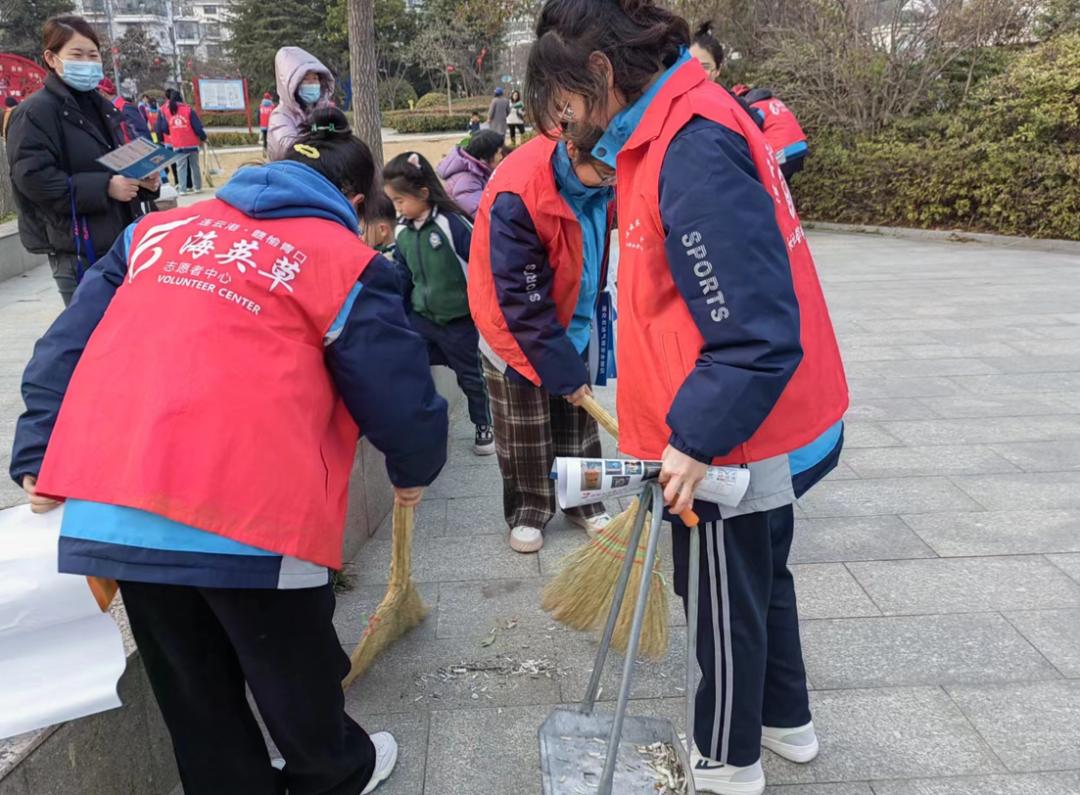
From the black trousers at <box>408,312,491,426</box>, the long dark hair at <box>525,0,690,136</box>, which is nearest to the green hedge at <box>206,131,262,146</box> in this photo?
the black trousers at <box>408,312,491,426</box>

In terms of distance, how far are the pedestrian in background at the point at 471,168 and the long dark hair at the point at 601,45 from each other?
9.64 feet

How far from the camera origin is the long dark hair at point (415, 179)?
379cm

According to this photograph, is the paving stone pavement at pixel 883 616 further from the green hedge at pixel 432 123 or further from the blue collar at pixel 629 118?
the green hedge at pixel 432 123

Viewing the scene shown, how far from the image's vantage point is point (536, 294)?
2.80m

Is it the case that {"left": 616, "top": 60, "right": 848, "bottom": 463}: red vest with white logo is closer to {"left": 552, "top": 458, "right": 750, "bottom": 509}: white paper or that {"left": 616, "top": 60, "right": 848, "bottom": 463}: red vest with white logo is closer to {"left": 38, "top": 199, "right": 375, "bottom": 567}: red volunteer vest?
{"left": 552, "top": 458, "right": 750, "bottom": 509}: white paper

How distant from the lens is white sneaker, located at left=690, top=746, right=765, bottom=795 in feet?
6.50

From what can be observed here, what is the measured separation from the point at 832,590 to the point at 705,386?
1670mm

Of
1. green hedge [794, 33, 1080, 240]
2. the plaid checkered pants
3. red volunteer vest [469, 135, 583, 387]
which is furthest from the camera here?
green hedge [794, 33, 1080, 240]

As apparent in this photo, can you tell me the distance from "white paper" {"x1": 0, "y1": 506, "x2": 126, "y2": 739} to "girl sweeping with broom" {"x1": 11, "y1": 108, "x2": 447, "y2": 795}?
7 centimetres

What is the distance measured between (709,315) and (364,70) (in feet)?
12.9

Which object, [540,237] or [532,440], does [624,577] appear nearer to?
[540,237]

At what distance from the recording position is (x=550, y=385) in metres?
2.85

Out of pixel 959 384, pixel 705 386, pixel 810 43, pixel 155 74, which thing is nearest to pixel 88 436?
pixel 705 386

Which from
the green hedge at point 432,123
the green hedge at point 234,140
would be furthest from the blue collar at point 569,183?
the green hedge at point 432,123
